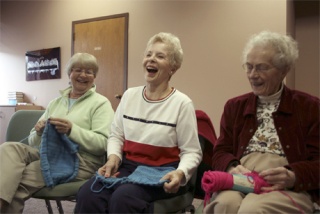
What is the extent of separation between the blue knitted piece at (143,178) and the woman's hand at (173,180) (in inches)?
1.0

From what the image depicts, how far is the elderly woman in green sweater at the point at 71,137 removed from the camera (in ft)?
5.17

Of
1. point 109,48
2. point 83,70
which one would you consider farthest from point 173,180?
point 109,48

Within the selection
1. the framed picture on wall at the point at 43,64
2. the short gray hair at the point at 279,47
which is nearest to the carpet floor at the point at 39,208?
the short gray hair at the point at 279,47

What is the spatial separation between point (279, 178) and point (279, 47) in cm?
59

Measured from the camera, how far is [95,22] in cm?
487

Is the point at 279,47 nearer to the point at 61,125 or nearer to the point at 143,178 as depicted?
the point at 143,178

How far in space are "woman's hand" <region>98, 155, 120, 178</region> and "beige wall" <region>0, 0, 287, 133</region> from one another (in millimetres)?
2476

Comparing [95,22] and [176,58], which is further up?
[95,22]

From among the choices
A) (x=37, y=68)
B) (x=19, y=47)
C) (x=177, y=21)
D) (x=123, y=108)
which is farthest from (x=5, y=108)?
(x=123, y=108)

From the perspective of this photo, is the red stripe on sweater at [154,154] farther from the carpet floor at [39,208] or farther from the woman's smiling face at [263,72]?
the carpet floor at [39,208]

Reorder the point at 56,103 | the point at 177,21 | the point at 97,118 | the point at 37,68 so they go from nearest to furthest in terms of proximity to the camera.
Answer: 1. the point at 97,118
2. the point at 56,103
3. the point at 177,21
4. the point at 37,68

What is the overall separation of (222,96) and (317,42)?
5.69 ft

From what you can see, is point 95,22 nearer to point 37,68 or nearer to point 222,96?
point 37,68

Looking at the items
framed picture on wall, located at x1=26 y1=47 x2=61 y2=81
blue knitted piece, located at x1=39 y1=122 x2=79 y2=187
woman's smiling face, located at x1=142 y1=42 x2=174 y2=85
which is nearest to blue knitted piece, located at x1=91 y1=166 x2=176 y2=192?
blue knitted piece, located at x1=39 y1=122 x2=79 y2=187
